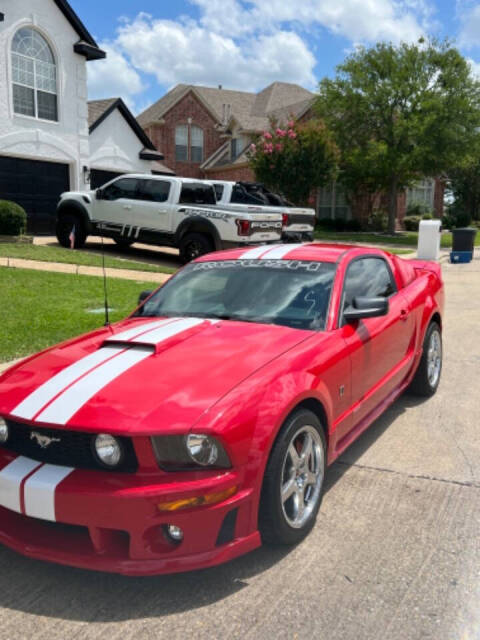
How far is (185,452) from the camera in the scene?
8.93ft

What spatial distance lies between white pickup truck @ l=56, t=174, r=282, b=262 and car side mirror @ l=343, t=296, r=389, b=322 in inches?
388

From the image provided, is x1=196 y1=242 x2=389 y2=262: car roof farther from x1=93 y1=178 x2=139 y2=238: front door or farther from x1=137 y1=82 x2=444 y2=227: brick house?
x1=137 y1=82 x2=444 y2=227: brick house

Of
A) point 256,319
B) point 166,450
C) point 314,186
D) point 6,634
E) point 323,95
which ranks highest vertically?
point 323,95

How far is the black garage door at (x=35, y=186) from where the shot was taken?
18984 mm

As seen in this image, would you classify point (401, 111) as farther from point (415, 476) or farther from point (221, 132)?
point (415, 476)

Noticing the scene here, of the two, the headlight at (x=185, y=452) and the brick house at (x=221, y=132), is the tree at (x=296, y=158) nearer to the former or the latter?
the brick house at (x=221, y=132)

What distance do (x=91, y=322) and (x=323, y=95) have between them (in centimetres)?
2614

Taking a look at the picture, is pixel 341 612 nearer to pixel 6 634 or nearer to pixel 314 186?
pixel 6 634

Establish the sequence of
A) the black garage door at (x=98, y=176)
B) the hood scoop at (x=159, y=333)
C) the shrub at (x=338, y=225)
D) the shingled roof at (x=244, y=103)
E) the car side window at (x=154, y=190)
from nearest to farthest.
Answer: the hood scoop at (x=159, y=333)
the car side window at (x=154, y=190)
the black garage door at (x=98, y=176)
the shrub at (x=338, y=225)
the shingled roof at (x=244, y=103)

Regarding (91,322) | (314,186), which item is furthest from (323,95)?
(91,322)

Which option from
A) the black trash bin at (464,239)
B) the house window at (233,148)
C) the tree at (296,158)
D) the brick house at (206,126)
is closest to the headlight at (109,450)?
the black trash bin at (464,239)

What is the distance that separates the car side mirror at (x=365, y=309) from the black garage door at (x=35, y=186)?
56.5 ft

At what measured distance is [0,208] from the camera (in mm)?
16156

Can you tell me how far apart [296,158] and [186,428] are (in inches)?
950
